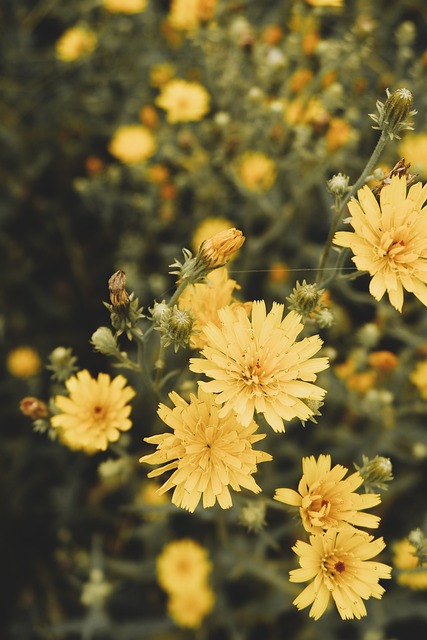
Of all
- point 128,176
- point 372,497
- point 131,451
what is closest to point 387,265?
point 372,497

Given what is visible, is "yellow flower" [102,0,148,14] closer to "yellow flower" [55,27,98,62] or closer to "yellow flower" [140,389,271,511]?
"yellow flower" [55,27,98,62]

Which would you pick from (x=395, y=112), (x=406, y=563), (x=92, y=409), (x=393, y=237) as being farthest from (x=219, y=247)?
(x=406, y=563)

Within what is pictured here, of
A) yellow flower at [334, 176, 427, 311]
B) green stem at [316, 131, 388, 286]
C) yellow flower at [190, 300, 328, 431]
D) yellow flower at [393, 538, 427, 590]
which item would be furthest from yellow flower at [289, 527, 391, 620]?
green stem at [316, 131, 388, 286]

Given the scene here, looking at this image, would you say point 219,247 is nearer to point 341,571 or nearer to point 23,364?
point 341,571

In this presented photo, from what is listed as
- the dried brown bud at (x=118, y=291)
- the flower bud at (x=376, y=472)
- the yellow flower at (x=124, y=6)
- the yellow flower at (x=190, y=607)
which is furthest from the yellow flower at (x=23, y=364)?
the yellow flower at (x=124, y=6)

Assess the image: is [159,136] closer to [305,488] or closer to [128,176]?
[128,176]

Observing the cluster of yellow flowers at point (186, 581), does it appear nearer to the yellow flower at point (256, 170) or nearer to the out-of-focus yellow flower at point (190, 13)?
the yellow flower at point (256, 170)
